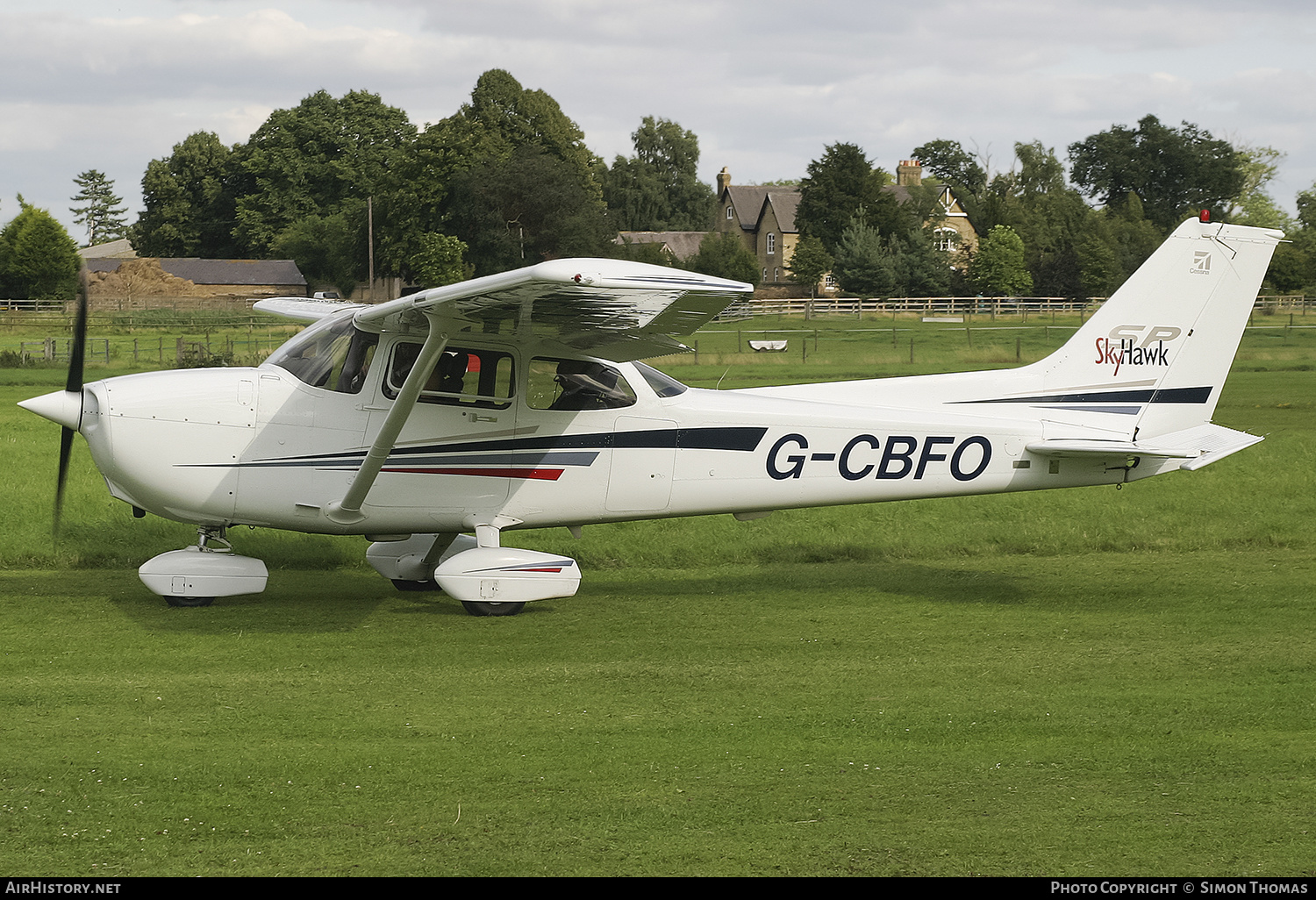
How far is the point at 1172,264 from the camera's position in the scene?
9.54 m

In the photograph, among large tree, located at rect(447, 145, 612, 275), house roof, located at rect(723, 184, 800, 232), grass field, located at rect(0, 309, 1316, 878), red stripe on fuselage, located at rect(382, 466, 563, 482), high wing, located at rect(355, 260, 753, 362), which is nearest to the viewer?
grass field, located at rect(0, 309, 1316, 878)

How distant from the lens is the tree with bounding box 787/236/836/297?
66375 millimetres

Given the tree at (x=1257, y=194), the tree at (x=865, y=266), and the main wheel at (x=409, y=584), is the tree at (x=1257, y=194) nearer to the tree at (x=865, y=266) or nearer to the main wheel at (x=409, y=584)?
the tree at (x=865, y=266)

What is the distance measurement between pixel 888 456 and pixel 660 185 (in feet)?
349

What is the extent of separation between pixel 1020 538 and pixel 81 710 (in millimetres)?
8713

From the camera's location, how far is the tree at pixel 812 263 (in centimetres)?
6638

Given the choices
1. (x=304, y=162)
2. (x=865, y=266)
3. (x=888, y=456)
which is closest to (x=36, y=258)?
(x=304, y=162)

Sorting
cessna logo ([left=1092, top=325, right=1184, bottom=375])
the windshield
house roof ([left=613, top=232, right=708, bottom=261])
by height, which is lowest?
the windshield

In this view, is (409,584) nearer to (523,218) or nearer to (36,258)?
(523,218)

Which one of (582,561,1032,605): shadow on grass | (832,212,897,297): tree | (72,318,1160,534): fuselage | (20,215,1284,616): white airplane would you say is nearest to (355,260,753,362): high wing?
(20,215,1284,616): white airplane

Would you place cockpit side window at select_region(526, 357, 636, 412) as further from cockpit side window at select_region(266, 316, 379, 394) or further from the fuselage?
cockpit side window at select_region(266, 316, 379, 394)

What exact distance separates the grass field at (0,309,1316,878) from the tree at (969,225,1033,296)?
55166mm

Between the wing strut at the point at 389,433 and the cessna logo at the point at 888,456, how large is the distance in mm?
2787

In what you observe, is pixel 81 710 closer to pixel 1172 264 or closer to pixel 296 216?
pixel 1172 264
